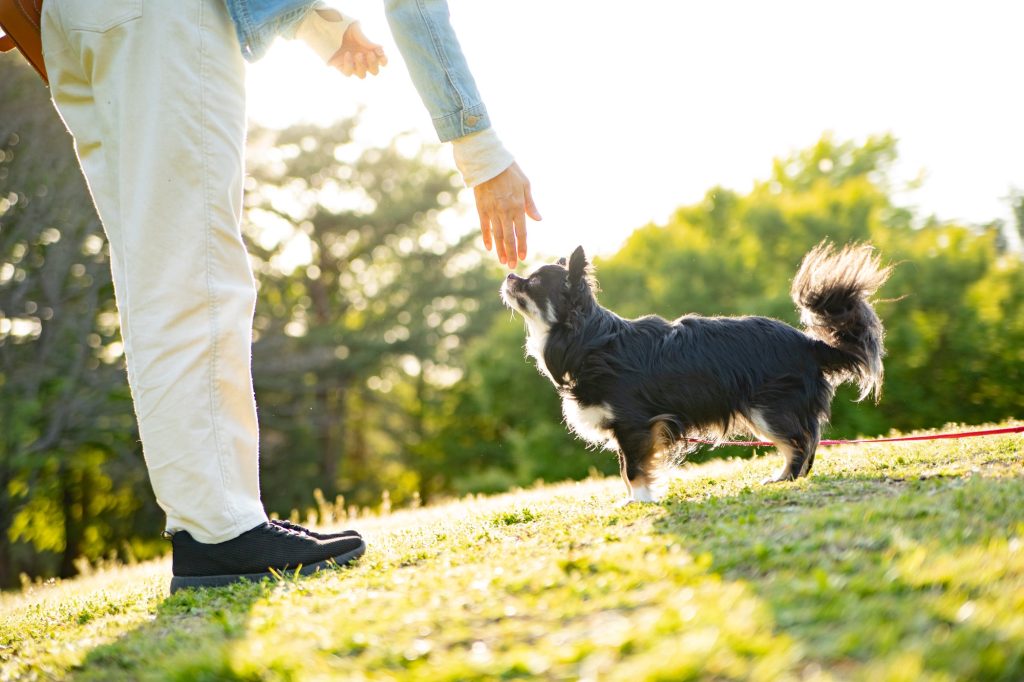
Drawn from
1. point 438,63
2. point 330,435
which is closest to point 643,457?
point 438,63

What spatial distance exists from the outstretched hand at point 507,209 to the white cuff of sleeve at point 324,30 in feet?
3.23

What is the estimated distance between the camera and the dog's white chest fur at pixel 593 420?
4.53 m

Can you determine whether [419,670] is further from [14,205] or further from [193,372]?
[14,205]

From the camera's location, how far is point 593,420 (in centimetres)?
459

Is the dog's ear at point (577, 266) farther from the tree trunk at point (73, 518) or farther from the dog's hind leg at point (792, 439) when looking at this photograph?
the tree trunk at point (73, 518)

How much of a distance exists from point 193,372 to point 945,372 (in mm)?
26714

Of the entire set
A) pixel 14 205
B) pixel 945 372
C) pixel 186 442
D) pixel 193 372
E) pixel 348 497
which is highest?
pixel 14 205

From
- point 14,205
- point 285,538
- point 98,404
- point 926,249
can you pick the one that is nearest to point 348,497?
point 98,404

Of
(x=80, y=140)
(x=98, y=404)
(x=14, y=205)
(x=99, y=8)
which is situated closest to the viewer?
(x=99, y=8)

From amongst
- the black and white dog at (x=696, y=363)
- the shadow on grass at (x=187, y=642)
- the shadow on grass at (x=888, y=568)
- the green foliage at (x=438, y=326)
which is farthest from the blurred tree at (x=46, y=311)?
the shadow on grass at (x=888, y=568)

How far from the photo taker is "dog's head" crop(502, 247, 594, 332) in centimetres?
466

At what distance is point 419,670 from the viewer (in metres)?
1.88

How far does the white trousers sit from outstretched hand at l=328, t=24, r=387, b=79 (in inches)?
30.0

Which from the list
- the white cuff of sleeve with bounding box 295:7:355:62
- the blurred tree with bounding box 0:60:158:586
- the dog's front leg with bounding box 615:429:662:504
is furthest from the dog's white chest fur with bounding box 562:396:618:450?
the blurred tree with bounding box 0:60:158:586
